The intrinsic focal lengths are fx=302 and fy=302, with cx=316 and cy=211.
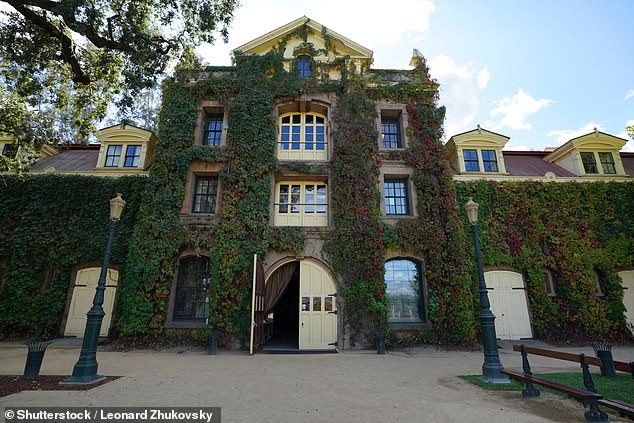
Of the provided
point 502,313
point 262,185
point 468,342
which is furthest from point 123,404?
point 502,313

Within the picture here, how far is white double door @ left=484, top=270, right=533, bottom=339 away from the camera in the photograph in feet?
42.4

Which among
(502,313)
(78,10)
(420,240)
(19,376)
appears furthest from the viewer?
(502,313)

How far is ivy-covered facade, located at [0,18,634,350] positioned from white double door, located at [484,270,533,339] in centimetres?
15

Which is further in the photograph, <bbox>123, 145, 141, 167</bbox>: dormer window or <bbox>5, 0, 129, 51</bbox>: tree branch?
<bbox>123, 145, 141, 167</bbox>: dormer window

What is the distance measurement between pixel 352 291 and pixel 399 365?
3446 millimetres

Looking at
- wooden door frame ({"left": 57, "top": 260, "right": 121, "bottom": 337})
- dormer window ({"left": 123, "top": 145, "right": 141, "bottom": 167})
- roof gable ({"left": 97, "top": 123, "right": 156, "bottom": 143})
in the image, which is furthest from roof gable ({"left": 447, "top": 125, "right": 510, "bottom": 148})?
wooden door frame ({"left": 57, "top": 260, "right": 121, "bottom": 337})

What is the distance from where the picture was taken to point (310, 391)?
19.0ft

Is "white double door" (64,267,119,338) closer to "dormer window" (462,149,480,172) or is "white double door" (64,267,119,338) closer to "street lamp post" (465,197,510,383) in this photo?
"street lamp post" (465,197,510,383)

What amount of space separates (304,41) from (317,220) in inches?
377

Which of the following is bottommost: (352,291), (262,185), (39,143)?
(352,291)

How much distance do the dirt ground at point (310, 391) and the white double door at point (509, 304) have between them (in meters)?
4.06

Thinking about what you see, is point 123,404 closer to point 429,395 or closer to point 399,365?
point 429,395

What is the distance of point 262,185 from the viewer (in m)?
12.7

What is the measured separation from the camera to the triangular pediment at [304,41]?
15.3 m
